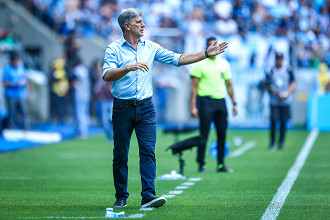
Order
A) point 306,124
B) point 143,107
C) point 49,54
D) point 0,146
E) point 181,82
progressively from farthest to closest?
point 49,54
point 181,82
point 306,124
point 0,146
point 143,107

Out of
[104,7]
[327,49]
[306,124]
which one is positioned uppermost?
[104,7]

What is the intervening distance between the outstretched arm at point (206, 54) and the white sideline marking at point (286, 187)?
1.78 metres

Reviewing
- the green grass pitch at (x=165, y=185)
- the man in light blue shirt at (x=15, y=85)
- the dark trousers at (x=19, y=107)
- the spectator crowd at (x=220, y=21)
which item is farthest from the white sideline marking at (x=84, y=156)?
the spectator crowd at (x=220, y=21)

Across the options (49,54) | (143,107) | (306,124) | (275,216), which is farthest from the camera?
(49,54)

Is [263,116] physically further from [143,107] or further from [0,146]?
[143,107]

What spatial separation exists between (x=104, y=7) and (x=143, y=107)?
2409 cm

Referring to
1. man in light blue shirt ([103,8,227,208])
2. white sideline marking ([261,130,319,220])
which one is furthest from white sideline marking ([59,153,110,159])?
man in light blue shirt ([103,8,227,208])

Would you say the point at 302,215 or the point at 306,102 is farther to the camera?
the point at 306,102

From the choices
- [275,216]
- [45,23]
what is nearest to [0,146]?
[275,216]

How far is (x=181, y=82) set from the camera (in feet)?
95.7

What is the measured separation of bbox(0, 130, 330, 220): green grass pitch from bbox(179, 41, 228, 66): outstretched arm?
5.36ft

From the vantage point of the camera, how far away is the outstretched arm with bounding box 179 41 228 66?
802 cm

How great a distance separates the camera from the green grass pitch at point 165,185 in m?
7.94

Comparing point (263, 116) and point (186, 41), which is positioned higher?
point (186, 41)
